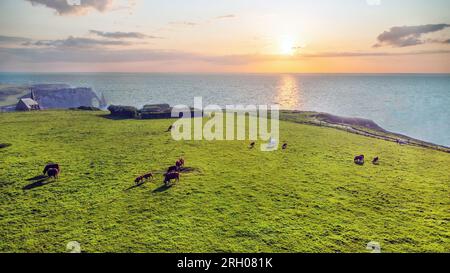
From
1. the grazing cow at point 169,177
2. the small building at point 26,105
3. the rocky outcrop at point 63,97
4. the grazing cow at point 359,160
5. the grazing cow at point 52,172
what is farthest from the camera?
the rocky outcrop at point 63,97

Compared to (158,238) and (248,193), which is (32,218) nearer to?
(158,238)

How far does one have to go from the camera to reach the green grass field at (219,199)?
596 inches

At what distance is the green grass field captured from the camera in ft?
49.7

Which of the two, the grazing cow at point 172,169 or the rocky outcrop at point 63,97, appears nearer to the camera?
the grazing cow at point 172,169

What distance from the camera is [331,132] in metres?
45.2

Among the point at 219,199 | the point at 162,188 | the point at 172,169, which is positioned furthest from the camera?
the point at 172,169

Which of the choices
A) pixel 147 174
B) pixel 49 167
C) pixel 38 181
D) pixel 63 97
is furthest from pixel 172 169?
pixel 63 97

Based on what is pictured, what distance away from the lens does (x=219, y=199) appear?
19766mm

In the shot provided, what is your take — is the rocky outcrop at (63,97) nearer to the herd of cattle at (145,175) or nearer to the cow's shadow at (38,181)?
the herd of cattle at (145,175)

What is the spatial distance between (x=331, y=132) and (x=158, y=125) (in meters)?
28.0

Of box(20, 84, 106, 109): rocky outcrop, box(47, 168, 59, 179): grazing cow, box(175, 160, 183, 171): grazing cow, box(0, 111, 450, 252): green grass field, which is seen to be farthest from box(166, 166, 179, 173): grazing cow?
box(20, 84, 106, 109): rocky outcrop

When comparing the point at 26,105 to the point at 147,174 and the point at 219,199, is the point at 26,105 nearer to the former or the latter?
the point at 147,174

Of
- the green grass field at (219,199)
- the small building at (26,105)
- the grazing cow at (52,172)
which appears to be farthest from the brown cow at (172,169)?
the small building at (26,105)
